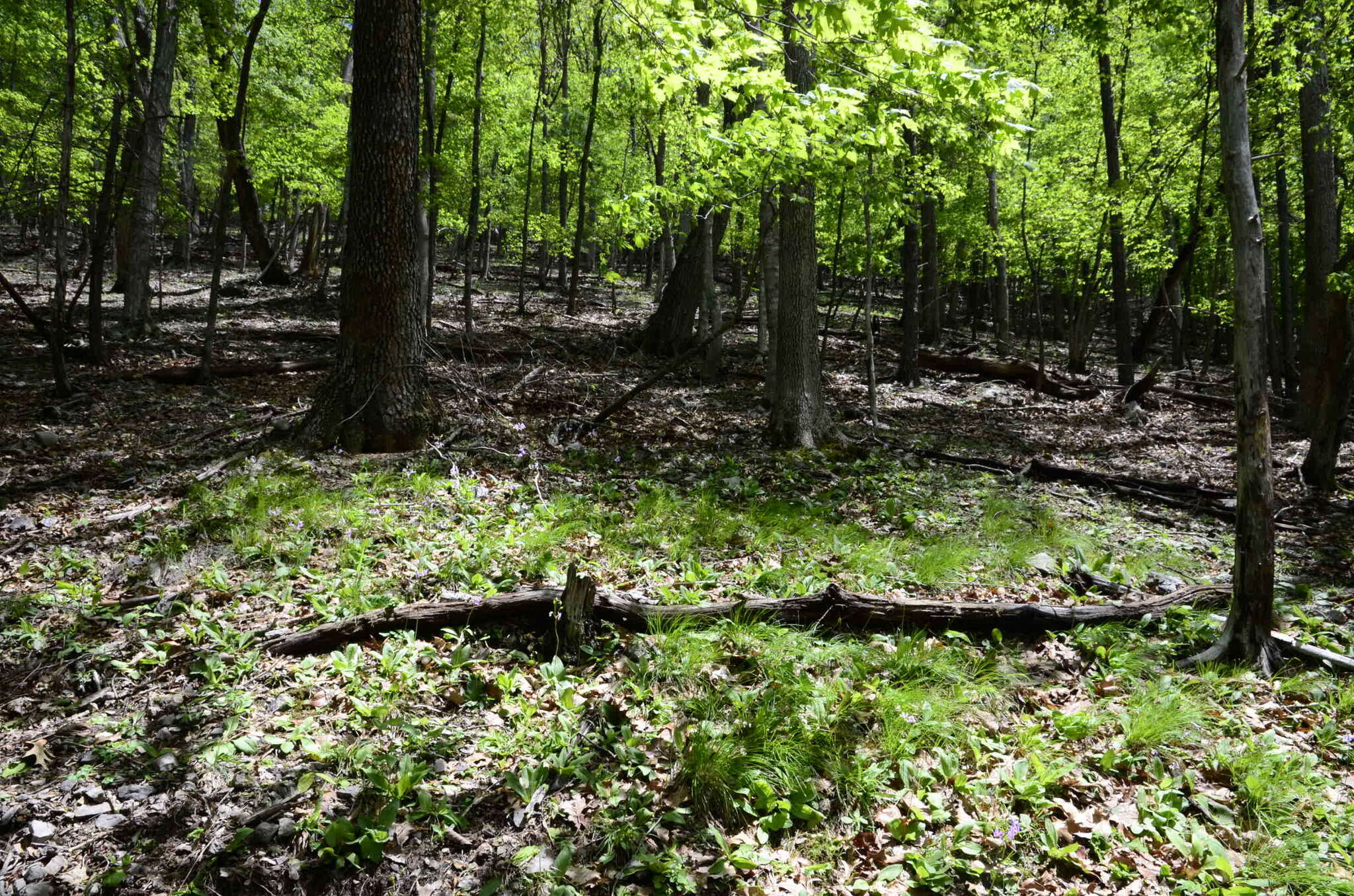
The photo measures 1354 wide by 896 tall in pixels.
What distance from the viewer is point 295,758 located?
325cm

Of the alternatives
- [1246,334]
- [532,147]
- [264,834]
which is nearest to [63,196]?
[264,834]

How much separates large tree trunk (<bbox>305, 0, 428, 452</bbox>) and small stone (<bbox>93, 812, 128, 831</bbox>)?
430cm

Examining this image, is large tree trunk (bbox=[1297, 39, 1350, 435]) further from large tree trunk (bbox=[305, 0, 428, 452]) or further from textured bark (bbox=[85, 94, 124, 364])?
textured bark (bbox=[85, 94, 124, 364])

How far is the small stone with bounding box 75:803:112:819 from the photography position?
9.41ft

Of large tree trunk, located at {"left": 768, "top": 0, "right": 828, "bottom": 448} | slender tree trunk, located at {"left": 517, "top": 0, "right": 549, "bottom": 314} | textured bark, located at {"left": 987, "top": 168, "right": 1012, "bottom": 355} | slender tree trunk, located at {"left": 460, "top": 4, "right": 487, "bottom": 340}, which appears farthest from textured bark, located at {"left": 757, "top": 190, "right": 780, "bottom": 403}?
slender tree trunk, located at {"left": 517, "top": 0, "right": 549, "bottom": 314}

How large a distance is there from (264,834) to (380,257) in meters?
5.13

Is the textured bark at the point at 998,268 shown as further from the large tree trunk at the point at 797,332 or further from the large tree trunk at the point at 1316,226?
the large tree trunk at the point at 797,332

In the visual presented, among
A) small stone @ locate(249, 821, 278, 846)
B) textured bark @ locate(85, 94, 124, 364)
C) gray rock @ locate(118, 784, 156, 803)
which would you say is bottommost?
small stone @ locate(249, 821, 278, 846)

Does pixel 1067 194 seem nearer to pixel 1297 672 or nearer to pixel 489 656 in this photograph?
pixel 1297 672

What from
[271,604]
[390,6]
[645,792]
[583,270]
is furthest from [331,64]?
[645,792]

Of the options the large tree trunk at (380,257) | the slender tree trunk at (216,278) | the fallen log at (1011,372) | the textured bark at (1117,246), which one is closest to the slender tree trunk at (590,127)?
the slender tree trunk at (216,278)

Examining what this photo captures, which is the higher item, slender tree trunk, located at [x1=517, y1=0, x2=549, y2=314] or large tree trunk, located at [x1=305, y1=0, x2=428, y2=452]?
slender tree trunk, located at [x1=517, y1=0, x2=549, y2=314]

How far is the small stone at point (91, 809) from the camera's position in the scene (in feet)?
9.41

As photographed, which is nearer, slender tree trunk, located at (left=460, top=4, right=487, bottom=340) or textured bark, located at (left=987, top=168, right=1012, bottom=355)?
slender tree trunk, located at (left=460, top=4, right=487, bottom=340)
